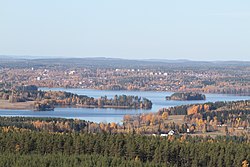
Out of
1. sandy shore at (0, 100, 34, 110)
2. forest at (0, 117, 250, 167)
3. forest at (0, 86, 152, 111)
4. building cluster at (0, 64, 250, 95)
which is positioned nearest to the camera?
forest at (0, 117, 250, 167)

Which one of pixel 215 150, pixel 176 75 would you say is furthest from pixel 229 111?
pixel 176 75

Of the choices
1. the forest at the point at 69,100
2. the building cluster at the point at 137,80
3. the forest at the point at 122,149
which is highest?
the forest at the point at 122,149

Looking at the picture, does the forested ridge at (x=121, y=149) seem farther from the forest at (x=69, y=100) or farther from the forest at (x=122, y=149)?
the forest at (x=69, y=100)

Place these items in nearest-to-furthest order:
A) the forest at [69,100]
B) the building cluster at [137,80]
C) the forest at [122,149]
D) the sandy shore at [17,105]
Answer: the forest at [122,149], the sandy shore at [17,105], the forest at [69,100], the building cluster at [137,80]

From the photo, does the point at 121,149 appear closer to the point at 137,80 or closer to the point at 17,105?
the point at 17,105

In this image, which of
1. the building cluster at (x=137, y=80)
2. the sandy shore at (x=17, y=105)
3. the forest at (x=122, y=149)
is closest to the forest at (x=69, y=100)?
the sandy shore at (x=17, y=105)

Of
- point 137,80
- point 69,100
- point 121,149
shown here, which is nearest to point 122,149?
point 121,149

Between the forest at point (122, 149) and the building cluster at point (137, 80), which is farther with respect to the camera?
the building cluster at point (137, 80)

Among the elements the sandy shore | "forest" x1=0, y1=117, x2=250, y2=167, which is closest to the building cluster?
the sandy shore

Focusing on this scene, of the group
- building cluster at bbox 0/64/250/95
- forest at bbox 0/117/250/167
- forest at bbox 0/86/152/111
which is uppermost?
forest at bbox 0/117/250/167

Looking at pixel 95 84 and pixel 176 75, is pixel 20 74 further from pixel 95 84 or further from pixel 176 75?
pixel 176 75

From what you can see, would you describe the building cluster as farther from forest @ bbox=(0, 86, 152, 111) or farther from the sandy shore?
the sandy shore
